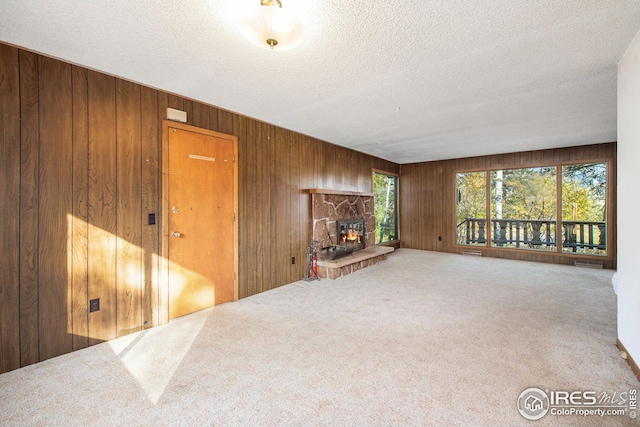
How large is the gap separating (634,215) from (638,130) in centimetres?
61

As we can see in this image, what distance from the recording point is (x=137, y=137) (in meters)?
2.75

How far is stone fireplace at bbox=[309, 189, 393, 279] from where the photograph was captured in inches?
189

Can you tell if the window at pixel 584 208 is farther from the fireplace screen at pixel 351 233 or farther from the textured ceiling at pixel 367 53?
the fireplace screen at pixel 351 233

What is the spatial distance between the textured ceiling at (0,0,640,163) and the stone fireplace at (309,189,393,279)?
1.77m

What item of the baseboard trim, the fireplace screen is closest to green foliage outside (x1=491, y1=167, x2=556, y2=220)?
the fireplace screen

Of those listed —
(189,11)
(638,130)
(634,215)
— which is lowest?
(634,215)

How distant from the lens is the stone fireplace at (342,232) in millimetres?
4793

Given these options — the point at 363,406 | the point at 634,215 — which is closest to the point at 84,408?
the point at 363,406

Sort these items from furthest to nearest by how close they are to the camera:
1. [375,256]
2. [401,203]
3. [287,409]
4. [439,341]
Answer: [401,203] → [375,256] → [439,341] → [287,409]

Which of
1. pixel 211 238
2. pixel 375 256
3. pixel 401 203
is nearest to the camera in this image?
pixel 211 238

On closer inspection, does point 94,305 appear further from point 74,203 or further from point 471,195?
point 471,195

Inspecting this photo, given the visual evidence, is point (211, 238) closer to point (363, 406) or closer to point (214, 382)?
point (214, 382)

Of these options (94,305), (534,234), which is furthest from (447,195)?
(94,305)

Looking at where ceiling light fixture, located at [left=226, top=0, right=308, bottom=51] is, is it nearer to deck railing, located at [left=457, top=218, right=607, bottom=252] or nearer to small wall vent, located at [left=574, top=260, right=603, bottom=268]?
deck railing, located at [left=457, top=218, right=607, bottom=252]
